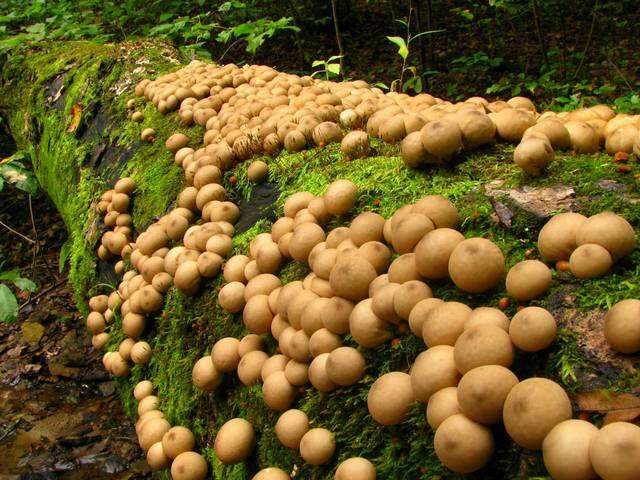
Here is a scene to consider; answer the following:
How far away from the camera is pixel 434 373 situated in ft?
5.00

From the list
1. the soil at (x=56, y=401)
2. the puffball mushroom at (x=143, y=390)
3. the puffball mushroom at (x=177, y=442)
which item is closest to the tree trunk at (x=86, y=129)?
the soil at (x=56, y=401)

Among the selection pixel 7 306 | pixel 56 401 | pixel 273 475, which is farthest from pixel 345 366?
pixel 56 401

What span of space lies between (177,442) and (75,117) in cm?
363

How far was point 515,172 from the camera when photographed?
7.04 feet

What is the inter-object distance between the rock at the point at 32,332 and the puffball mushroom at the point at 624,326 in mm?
4805

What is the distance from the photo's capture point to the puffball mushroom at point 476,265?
1.64m

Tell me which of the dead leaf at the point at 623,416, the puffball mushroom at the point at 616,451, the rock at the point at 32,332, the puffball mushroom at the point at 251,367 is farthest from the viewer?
the rock at the point at 32,332

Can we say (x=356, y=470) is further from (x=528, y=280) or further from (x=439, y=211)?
(x=439, y=211)

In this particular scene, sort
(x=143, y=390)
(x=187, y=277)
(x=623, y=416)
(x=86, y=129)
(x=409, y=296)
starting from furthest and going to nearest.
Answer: (x=86, y=129) → (x=143, y=390) → (x=187, y=277) → (x=409, y=296) → (x=623, y=416)

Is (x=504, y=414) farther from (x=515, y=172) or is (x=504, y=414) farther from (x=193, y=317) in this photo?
(x=193, y=317)

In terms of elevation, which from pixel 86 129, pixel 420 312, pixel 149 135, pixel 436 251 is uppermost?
pixel 436 251

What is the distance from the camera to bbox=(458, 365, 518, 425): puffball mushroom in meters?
1.36

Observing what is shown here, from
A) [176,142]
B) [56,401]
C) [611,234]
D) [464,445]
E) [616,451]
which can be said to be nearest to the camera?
[616,451]

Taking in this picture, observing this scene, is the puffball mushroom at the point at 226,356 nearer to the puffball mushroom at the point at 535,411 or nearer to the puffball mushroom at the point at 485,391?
the puffball mushroom at the point at 485,391
